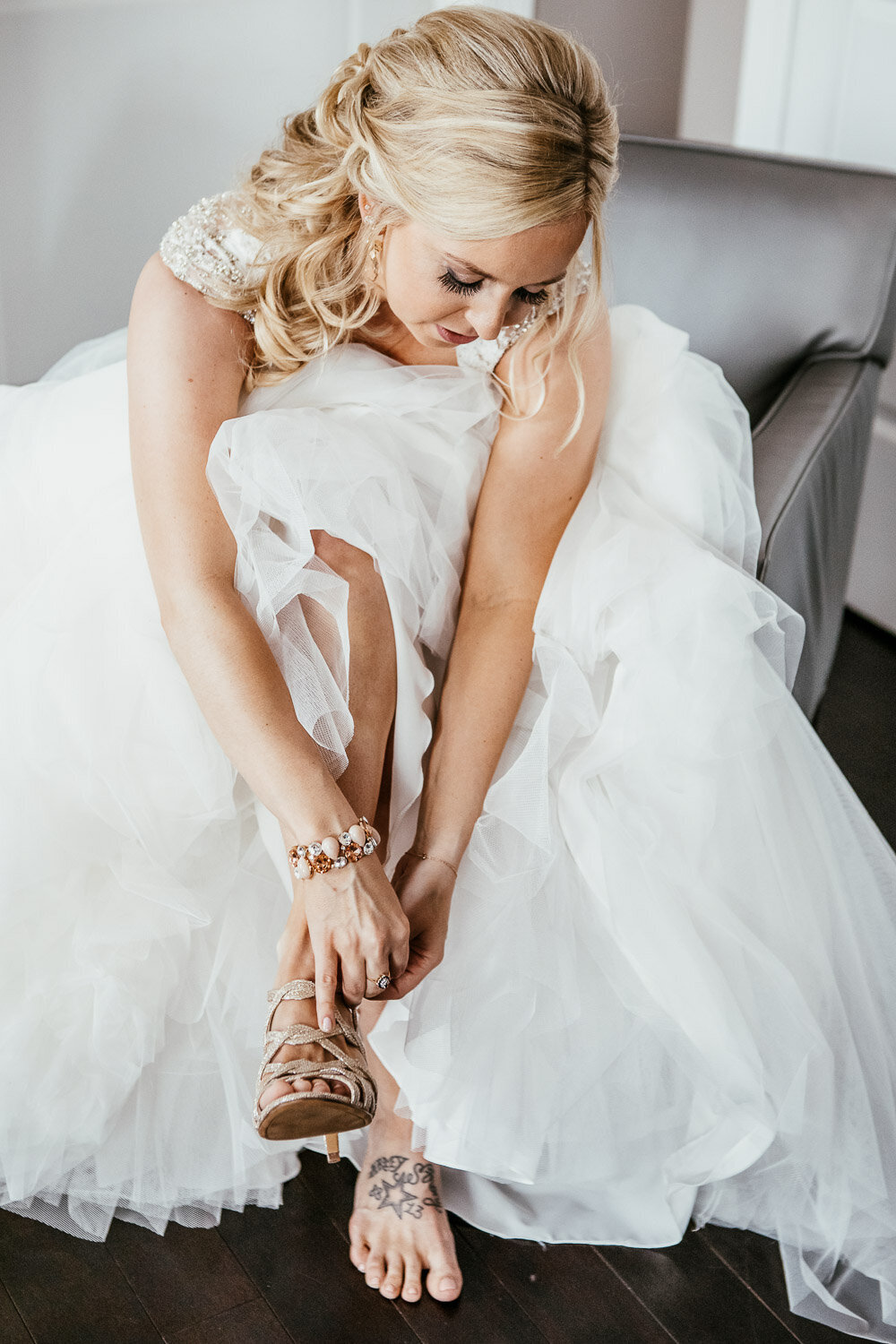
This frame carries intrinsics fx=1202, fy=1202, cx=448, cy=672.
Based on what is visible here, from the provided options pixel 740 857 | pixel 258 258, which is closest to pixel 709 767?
pixel 740 857

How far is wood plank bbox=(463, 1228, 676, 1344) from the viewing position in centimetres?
112

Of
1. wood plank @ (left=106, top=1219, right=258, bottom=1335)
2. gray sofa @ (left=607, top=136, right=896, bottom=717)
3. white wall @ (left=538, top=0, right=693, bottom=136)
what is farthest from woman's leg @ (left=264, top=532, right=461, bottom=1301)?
white wall @ (left=538, top=0, right=693, bottom=136)

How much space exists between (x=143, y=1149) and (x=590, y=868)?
1.67 ft

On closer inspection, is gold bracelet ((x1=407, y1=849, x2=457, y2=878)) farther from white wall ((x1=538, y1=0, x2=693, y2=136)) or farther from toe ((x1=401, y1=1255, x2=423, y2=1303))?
white wall ((x1=538, y1=0, x2=693, y2=136))

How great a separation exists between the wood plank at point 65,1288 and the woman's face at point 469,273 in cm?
95

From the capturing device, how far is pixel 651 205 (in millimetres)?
1765

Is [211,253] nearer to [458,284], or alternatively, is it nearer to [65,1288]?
[458,284]

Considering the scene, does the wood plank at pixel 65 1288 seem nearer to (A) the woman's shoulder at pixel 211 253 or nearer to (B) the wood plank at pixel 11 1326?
(B) the wood plank at pixel 11 1326

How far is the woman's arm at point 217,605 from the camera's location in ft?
3.36

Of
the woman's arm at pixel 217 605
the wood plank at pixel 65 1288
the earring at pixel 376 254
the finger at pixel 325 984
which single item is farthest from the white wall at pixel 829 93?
the wood plank at pixel 65 1288

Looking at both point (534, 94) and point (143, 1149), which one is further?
point (143, 1149)

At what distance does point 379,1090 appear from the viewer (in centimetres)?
124

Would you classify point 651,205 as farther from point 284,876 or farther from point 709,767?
point 284,876

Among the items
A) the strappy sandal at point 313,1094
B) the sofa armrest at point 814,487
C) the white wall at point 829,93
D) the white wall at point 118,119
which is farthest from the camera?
the white wall at point 829,93
